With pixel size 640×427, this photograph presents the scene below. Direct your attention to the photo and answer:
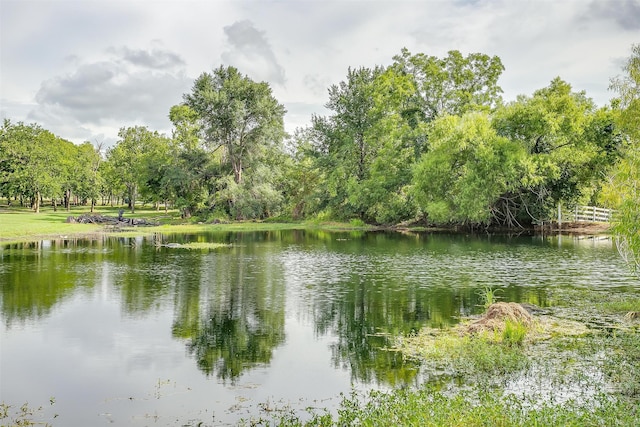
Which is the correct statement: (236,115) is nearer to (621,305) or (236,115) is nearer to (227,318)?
(227,318)

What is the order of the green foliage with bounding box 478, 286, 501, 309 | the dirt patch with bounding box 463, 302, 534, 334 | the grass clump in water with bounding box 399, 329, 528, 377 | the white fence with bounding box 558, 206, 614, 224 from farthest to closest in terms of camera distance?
the white fence with bounding box 558, 206, 614, 224 < the green foliage with bounding box 478, 286, 501, 309 < the dirt patch with bounding box 463, 302, 534, 334 < the grass clump in water with bounding box 399, 329, 528, 377

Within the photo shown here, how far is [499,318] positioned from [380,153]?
51.5 meters

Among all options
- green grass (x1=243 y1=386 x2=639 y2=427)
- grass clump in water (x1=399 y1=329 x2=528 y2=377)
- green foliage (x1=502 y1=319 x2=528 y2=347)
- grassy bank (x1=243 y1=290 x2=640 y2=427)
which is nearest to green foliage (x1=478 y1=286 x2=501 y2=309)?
grassy bank (x1=243 y1=290 x2=640 y2=427)

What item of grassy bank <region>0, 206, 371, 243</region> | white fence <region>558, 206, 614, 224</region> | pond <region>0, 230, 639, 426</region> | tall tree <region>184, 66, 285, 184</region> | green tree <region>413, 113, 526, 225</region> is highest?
tall tree <region>184, 66, 285, 184</region>

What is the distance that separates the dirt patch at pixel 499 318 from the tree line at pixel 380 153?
65.8ft

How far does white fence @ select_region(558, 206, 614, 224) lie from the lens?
56.3 metres

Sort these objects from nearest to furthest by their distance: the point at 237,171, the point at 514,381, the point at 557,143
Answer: the point at 514,381
the point at 557,143
the point at 237,171

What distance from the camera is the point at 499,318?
51.1 feet

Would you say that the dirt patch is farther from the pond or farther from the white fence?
the white fence

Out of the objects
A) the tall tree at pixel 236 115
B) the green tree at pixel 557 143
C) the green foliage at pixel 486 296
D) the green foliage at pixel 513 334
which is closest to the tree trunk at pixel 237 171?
the tall tree at pixel 236 115

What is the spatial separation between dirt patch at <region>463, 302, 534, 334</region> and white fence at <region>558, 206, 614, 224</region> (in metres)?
43.8

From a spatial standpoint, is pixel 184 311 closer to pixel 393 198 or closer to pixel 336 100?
pixel 393 198

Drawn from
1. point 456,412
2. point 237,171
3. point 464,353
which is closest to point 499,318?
point 464,353

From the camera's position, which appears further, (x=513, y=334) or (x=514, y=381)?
(x=513, y=334)
